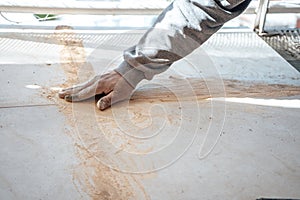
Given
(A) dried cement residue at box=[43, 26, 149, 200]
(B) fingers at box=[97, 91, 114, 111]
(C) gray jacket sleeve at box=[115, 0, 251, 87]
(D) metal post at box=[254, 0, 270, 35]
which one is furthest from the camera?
(D) metal post at box=[254, 0, 270, 35]

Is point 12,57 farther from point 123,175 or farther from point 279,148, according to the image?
point 279,148

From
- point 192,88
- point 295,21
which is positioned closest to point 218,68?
point 192,88

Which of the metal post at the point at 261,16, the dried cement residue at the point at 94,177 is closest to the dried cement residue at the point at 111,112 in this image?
the dried cement residue at the point at 94,177

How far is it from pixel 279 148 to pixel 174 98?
19.4 inches

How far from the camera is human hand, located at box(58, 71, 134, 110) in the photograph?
1625 mm

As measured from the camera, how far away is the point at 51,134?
4.76 feet

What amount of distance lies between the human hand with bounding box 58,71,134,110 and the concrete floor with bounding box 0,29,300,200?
0.04 meters

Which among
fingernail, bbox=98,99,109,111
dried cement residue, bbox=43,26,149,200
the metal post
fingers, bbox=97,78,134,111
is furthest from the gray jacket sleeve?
the metal post

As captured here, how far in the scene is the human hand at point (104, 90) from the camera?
1.62 m

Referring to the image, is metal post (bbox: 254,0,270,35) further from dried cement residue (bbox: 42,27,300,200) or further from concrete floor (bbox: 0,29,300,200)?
dried cement residue (bbox: 42,27,300,200)

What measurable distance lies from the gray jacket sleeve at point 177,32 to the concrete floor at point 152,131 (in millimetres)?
190

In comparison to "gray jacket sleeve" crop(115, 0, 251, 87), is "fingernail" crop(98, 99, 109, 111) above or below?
below

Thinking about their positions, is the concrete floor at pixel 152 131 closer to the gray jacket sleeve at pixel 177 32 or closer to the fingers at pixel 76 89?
the fingers at pixel 76 89

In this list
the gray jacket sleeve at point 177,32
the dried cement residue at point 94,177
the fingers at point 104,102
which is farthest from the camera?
the fingers at point 104,102
